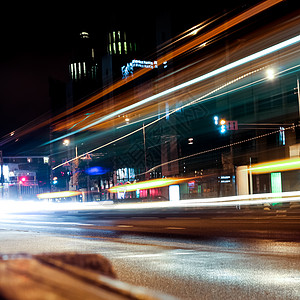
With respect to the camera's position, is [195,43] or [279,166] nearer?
[195,43]

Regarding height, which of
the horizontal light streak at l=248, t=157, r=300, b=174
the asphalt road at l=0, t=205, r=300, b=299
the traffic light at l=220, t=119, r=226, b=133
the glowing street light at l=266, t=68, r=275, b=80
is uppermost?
the glowing street light at l=266, t=68, r=275, b=80

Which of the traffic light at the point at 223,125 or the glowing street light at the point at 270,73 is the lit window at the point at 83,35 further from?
the traffic light at the point at 223,125

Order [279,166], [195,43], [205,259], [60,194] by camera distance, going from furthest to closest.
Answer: [60,194]
[279,166]
[195,43]
[205,259]

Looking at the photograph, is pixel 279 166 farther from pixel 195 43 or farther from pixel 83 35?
pixel 83 35

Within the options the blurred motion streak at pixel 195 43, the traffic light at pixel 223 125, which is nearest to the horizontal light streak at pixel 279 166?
the traffic light at pixel 223 125

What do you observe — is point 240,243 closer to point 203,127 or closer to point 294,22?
point 294,22

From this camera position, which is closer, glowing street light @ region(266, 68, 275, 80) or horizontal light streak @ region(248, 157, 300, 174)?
horizontal light streak @ region(248, 157, 300, 174)

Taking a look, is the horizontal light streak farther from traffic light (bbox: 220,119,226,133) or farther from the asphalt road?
the asphalt road

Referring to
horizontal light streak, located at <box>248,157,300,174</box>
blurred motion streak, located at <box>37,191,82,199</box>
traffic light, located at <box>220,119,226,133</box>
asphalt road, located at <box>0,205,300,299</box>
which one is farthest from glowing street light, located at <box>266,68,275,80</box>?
asphalt road, located at <box>0,205,300,299</box>

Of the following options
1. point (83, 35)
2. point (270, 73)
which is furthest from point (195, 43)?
point (83, 35)

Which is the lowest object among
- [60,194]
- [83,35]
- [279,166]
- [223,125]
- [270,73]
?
[60,194]

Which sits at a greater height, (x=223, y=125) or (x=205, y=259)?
(x=223, y=125)

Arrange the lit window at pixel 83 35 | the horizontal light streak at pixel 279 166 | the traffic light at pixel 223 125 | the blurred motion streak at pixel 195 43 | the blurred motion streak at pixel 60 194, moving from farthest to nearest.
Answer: the lit window at pixel 83 35 < the blurred motion streak at pixel 60 194 < the traffic light at pixel 223 125 < the horizontal light streak at pixel 279 166 < the blurred motion streak at pixel 195 43

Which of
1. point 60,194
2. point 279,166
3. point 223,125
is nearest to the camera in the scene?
point 279,166
